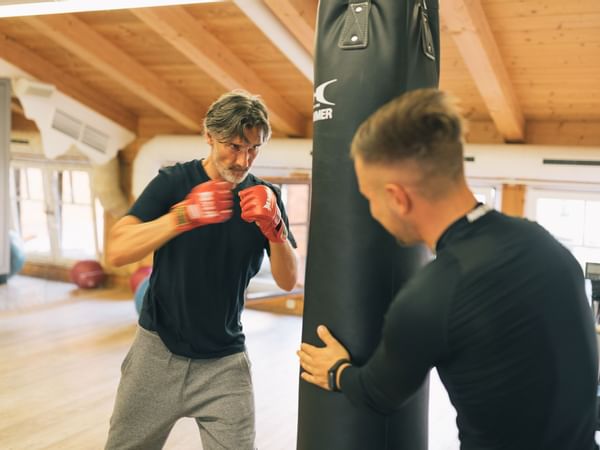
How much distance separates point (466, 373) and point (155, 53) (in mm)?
5230

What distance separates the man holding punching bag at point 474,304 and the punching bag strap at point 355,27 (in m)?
0.45

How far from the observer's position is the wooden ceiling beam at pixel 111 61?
17.6ft

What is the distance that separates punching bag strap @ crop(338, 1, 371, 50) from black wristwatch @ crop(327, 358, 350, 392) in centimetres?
73

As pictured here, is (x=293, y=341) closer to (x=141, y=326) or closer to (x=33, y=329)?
(x=33, y=329)

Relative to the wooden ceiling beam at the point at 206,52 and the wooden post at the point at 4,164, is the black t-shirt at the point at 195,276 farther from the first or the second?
the wooden post at the point at 4,164

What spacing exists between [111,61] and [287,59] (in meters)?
1.56

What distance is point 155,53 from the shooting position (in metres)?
5.86

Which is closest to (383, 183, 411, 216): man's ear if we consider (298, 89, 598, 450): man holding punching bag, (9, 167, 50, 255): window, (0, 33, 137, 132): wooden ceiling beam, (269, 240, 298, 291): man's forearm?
(298, 89, 598, 450): man holding punching bag

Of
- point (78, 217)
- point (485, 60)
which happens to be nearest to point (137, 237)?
point (485, 60)

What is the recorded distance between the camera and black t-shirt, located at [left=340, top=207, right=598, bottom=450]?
114 centimetres

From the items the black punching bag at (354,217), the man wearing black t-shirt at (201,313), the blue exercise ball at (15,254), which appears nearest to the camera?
the black punching bag at (354,217)

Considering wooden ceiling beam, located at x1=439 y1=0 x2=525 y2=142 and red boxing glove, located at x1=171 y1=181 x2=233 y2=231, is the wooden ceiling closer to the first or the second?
wooden ceiling beam, located at x1=439 y1=0 x2=525 y2=142

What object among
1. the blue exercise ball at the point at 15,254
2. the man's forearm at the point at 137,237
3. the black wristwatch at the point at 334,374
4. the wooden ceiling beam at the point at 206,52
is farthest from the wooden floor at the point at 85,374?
the black wristwatch at the point at 334,374

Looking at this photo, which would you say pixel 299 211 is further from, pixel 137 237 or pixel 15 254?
pixel 137 237
